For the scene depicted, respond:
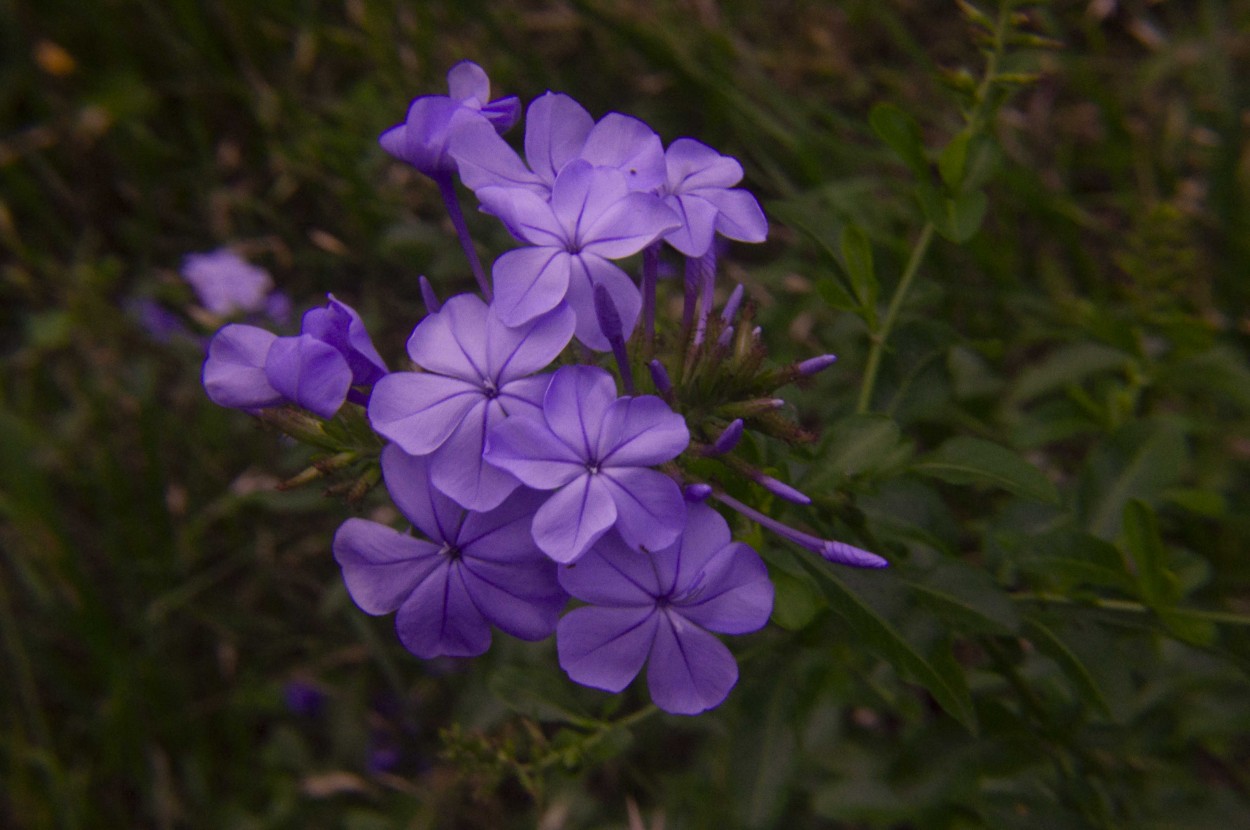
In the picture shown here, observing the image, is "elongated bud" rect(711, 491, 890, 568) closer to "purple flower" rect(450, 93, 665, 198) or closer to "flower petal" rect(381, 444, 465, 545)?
"flower petal" rect(381, 444, 465, 545)

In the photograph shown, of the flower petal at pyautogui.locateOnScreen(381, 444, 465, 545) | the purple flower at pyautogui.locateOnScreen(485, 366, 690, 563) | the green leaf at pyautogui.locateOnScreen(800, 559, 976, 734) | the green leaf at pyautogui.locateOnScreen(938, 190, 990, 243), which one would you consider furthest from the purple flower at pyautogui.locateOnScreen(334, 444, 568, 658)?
the green leaf at pyautogui.locateOnScreen(938, 190, 990, 243)

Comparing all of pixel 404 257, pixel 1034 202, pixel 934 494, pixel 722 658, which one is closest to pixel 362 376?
pixel 722 658

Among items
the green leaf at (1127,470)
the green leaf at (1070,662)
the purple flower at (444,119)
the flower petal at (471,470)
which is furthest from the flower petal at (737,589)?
the green leaf at (1127,470)

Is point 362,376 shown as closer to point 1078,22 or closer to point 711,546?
point 711,546

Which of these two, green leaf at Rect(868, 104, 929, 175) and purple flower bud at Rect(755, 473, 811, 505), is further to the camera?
green leaf at Rect(868, 104, 929, 175)

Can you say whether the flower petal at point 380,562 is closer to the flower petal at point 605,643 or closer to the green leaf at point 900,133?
the flower petal at point 605,643

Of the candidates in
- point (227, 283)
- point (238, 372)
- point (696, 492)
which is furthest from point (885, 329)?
point (227, 283)
